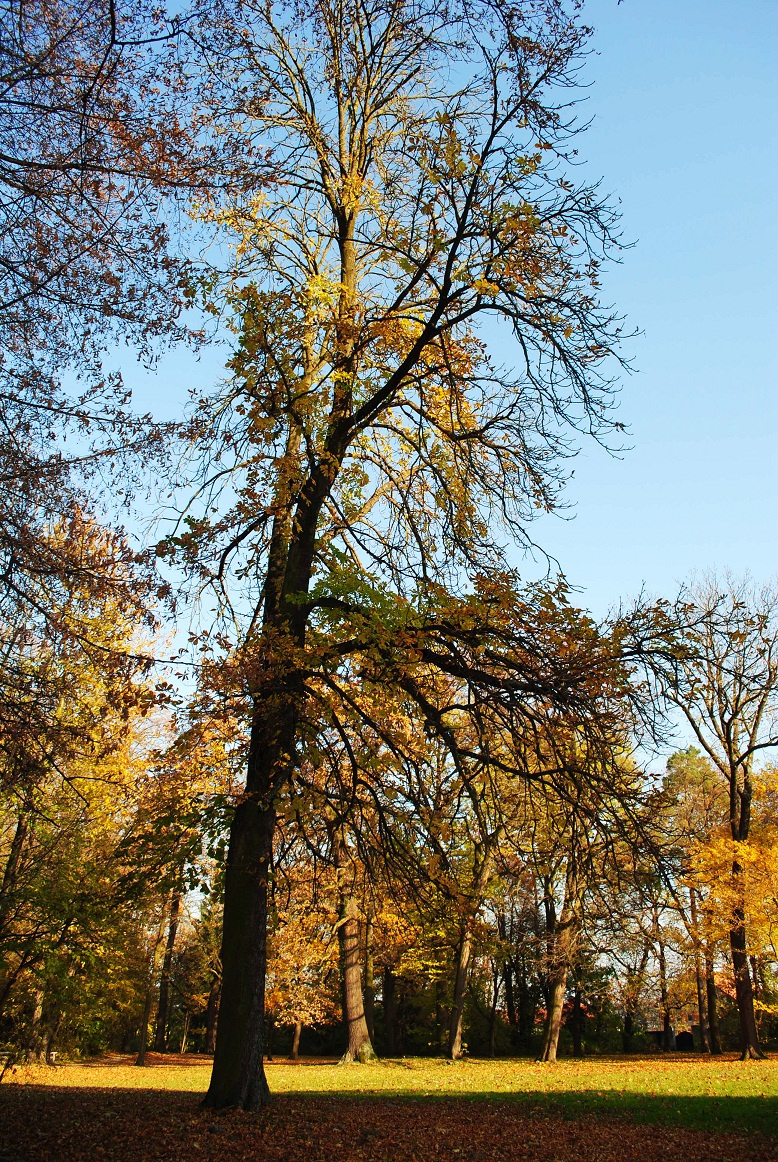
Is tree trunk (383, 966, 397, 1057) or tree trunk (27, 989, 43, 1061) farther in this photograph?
tree trunk (383, 966, 397, 1057)

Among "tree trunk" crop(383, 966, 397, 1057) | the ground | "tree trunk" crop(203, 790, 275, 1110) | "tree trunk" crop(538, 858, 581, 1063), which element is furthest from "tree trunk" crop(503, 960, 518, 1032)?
"tree trunk" crop(203, 790, 275, 1110)

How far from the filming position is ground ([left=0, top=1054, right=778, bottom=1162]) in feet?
22.5

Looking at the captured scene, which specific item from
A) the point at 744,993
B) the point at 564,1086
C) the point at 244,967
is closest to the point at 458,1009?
the point at 744,993

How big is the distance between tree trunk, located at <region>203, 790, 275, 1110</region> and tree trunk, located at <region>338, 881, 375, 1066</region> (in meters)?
11.2

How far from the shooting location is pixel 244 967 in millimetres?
8383

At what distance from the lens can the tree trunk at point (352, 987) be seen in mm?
19625

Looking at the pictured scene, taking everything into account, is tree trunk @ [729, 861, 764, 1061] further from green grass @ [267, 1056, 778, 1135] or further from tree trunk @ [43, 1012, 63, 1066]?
tree trunk @ [43, 1012, 63, 1066]

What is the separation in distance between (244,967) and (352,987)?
12.8 m

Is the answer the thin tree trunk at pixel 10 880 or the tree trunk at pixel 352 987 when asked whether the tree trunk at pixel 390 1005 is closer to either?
the tree trunk at pixel 352 987

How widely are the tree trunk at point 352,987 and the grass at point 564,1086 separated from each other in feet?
2.27

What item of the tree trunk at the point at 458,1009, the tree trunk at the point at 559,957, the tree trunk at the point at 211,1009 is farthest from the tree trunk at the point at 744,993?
the tree trunk at the point at 211,1009

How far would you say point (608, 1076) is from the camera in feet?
54.9

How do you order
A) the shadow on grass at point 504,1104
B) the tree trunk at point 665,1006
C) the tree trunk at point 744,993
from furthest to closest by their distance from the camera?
the tree trunk at point 665,1006
the tree trunk at point 744,993
the shadow on grass at point 504,1104

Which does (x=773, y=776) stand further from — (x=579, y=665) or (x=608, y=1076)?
(x=579, y=665)
